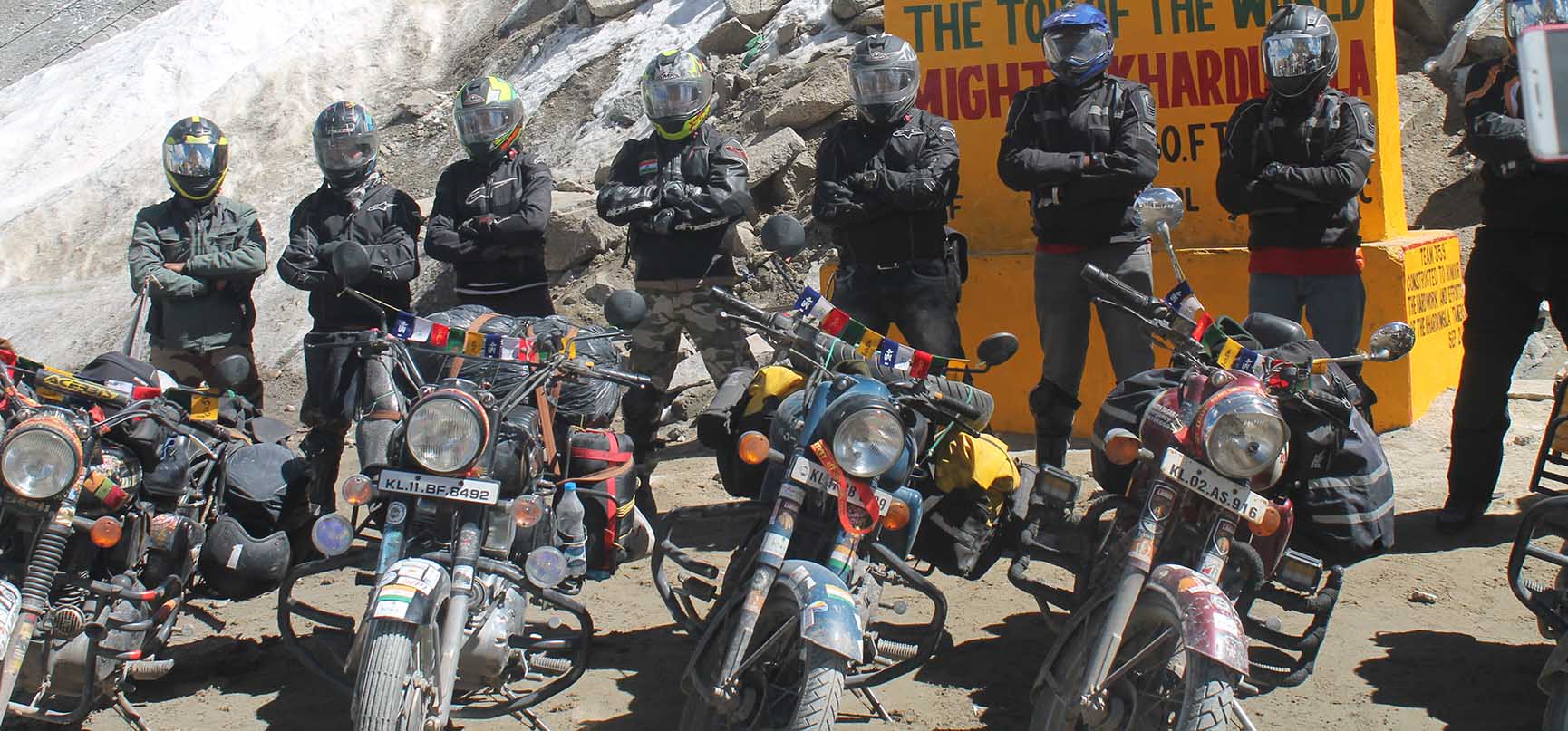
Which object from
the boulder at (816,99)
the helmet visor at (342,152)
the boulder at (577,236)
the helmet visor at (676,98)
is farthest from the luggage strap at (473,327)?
the boulder at (816,99)

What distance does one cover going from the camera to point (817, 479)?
3781 mm

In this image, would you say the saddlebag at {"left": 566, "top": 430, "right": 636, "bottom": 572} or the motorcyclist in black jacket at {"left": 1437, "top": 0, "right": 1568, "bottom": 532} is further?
the motorcyclist in black jacket at {"left": 1437, "top": 0, "right": 1568, "bottom": 532}

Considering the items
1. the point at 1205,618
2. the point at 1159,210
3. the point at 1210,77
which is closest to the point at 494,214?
the point at 1159,210

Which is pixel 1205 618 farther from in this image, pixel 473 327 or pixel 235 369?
pixel 235 369

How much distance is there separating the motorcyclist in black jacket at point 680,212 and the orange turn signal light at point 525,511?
7.78ft

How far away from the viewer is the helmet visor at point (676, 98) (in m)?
6.46

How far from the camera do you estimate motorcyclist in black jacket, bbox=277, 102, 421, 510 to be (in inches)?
249

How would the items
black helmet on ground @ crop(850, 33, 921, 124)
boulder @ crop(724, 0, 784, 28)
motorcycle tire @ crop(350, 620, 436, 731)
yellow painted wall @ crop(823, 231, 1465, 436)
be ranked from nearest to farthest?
motorcycle tire @ crop(350, 620, 436, 731) → black helmet on ground @ crop(850, 33, 921, 124) → yellow painted wall @ crop(823, 231, 1465, 436) → boulder @ crop(724, 0, 784, 28)

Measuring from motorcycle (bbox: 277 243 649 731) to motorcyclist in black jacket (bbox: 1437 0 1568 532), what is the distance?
333cm

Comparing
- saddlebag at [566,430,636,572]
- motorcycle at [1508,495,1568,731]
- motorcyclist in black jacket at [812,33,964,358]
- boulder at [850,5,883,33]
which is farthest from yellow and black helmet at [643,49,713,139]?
boulder at [850,5,883,33]

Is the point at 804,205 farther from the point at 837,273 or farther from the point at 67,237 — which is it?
the point at 67,237

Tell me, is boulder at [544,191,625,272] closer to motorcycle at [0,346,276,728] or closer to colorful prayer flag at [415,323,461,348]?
motorcycle at [0,346,276,728]

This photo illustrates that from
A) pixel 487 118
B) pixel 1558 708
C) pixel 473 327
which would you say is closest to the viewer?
pixel 1558 708

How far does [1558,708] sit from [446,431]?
2835 mm
